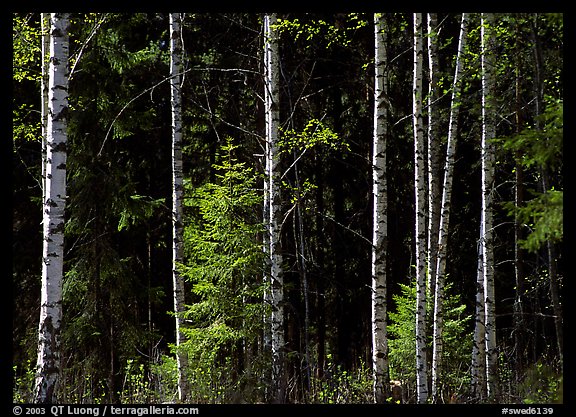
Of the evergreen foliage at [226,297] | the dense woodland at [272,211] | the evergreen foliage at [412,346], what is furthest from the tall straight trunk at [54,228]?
the evergreen foliage at [412,346]

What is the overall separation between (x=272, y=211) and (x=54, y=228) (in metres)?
3.13

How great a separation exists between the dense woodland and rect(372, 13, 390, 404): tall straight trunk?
0.03m

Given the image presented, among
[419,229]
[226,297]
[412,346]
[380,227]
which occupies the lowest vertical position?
[412,346]

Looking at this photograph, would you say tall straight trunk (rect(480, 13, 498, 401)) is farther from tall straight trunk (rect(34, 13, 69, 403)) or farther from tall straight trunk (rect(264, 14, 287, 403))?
tall straight trunk (rect(34, 13, 69, 403))

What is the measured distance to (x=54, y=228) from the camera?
671 centimetres

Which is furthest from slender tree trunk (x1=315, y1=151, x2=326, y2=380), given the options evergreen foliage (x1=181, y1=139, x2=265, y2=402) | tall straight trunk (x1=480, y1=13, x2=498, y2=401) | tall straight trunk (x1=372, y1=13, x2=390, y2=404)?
tall straight trunk (x1=372, y1=13, x2=390, y2=404)

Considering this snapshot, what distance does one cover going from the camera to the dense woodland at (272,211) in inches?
322

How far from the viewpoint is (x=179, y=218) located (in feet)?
30.7

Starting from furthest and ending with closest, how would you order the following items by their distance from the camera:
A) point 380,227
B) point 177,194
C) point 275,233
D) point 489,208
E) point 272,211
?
1. point 177,194
2. point 489,208
3. point 272,211
4. point 275,233
5. point 380,227

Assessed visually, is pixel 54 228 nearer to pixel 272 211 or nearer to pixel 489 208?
pixel 272 211

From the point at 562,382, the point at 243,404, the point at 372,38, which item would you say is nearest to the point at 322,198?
the point at 372,38

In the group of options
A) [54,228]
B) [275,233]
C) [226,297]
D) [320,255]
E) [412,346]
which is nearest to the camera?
[54,228]

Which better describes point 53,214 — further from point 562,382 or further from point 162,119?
point 162,119

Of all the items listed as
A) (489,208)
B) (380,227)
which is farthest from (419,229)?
(380,227)
